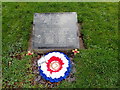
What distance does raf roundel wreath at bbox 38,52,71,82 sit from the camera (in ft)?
23.6

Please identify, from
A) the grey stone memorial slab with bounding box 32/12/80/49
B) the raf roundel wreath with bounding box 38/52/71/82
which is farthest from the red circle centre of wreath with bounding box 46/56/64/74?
the grey stone memorial slab with bounding box 32/12/80/49

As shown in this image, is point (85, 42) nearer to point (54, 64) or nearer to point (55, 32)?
point (55, 32)

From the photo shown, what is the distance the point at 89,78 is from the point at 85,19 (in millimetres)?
3390

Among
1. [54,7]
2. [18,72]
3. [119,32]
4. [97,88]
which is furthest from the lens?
[54,7]

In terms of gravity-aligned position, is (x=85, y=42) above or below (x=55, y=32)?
below

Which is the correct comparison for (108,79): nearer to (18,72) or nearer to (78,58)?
(78,58)

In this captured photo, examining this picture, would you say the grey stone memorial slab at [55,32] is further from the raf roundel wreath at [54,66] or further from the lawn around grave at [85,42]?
the lawn around grave at [85,42]

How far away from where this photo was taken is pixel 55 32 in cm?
784

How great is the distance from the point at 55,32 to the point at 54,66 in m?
1.42

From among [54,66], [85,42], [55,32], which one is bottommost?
[54,66]

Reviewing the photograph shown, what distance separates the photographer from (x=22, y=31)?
29.5ft

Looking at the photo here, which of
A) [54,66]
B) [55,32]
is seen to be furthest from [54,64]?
[55,32]

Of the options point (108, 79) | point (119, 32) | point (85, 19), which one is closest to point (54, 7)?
point (85, 19)

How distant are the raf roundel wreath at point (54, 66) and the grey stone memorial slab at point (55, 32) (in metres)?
0.40
